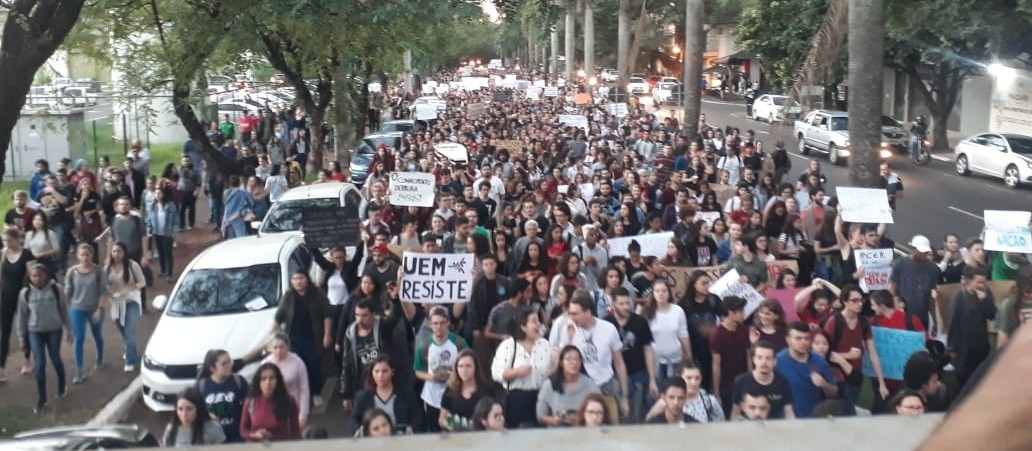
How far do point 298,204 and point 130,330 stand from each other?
168 inches

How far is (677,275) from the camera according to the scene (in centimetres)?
1081

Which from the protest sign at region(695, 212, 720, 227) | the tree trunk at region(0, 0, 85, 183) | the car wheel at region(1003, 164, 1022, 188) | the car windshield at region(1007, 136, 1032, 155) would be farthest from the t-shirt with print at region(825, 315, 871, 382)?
the car windshield at region(1007, 136, 1032, 155)

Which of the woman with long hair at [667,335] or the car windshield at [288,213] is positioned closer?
the woman with long hair at [667,335]

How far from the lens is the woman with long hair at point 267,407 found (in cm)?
700

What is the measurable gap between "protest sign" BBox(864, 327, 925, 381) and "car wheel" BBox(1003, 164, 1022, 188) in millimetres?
22263

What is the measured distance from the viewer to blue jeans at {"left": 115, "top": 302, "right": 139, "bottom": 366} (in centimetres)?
1128

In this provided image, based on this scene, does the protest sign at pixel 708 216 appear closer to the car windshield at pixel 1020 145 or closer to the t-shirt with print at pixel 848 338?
the t-shirt with print at pixel 848 338

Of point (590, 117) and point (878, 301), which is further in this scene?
point (590, 117)

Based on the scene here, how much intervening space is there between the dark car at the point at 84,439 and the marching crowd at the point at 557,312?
0.28m

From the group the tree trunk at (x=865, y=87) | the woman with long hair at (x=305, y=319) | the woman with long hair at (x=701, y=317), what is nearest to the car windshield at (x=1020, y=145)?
the tree trunk at (x=865, y=87)

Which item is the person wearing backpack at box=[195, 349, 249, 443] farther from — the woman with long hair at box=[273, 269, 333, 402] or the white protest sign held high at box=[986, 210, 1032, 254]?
the white protest sign held high at box=[986, 210, 1032, 254]

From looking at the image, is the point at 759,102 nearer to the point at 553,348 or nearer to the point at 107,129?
the point at 107,129

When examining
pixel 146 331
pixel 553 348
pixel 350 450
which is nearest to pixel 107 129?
pixel 146 331

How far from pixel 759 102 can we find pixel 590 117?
18.7 m
